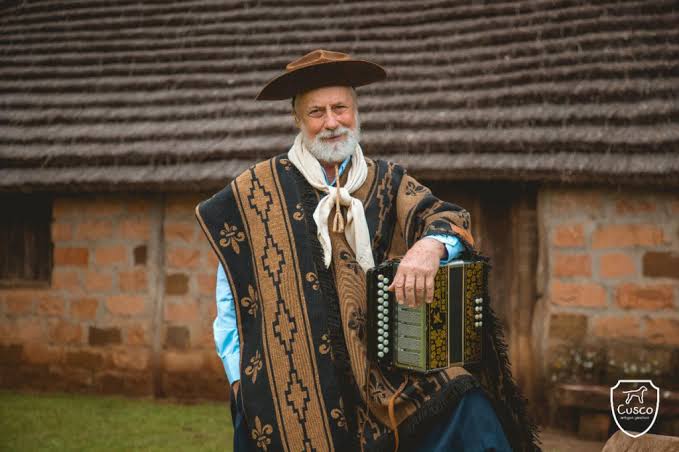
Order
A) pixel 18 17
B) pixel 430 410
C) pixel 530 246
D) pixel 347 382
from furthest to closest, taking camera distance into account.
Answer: pixel 18 17 → pixel 530 246 → pixel 347 382 → pixel 430 410

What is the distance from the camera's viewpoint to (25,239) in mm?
7164

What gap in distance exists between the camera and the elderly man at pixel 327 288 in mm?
2867

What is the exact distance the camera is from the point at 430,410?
282 centimetres

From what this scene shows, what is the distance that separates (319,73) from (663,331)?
11.6 ft

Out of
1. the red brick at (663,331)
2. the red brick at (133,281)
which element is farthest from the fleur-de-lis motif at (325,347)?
the red brick at (133,281)

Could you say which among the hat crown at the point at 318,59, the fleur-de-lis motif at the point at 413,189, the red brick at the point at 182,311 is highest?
the hat crown at the point at 318,59

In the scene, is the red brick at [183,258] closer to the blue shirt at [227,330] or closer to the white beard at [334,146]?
the blue shirt at [227,330]

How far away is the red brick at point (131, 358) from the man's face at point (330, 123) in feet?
13.3

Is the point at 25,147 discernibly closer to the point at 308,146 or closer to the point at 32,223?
the point at 32,223

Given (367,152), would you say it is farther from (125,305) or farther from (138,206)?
(125,305)

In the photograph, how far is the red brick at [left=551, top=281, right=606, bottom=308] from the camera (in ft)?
18.5

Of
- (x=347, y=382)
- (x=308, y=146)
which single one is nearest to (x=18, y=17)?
(x=308, y=146)

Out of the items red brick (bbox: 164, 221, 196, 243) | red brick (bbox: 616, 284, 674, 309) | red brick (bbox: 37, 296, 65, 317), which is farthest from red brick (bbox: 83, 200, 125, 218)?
red brick (bbox: 616, 284, 674, 309)

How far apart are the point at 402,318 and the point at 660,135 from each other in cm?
328
